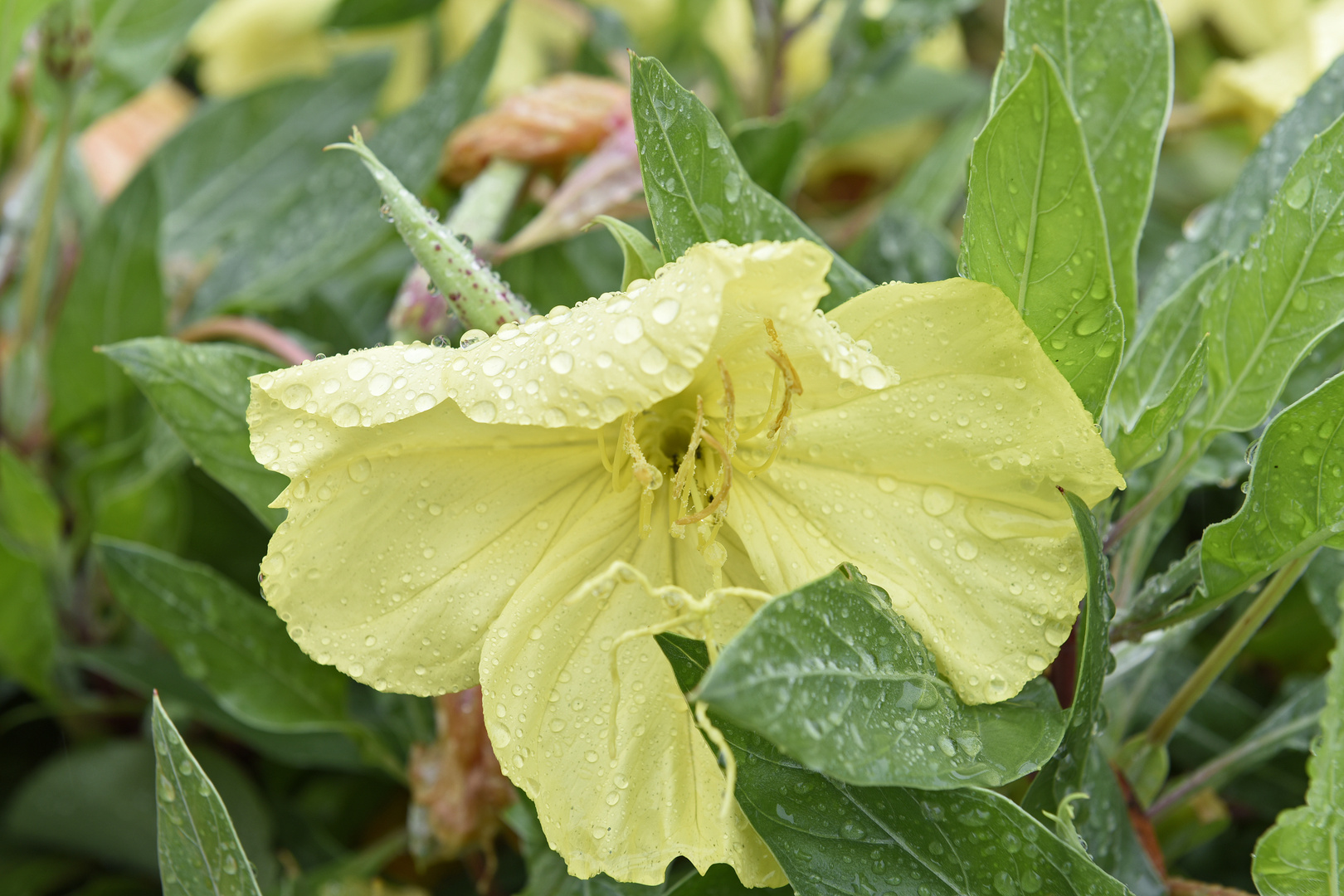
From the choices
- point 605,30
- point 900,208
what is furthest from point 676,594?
point 605,30

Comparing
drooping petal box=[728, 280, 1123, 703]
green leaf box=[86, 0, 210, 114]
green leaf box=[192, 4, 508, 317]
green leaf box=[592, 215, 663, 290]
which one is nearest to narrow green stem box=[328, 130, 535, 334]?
green leaf box=[592, 215, 663, 290]

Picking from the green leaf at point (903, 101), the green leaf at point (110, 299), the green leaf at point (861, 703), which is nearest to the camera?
the green leaf at point (861, 703)

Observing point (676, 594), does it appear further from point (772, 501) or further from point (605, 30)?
point (605, 30)

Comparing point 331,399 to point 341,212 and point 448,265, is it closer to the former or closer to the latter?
point 448,265

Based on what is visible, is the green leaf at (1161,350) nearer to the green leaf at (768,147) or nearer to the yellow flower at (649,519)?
the yellow flower at (649,519)

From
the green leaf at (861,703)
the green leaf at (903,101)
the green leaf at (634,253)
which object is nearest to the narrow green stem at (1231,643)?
the green leaf at (861,703)

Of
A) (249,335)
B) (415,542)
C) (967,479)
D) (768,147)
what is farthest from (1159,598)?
(249,335)
